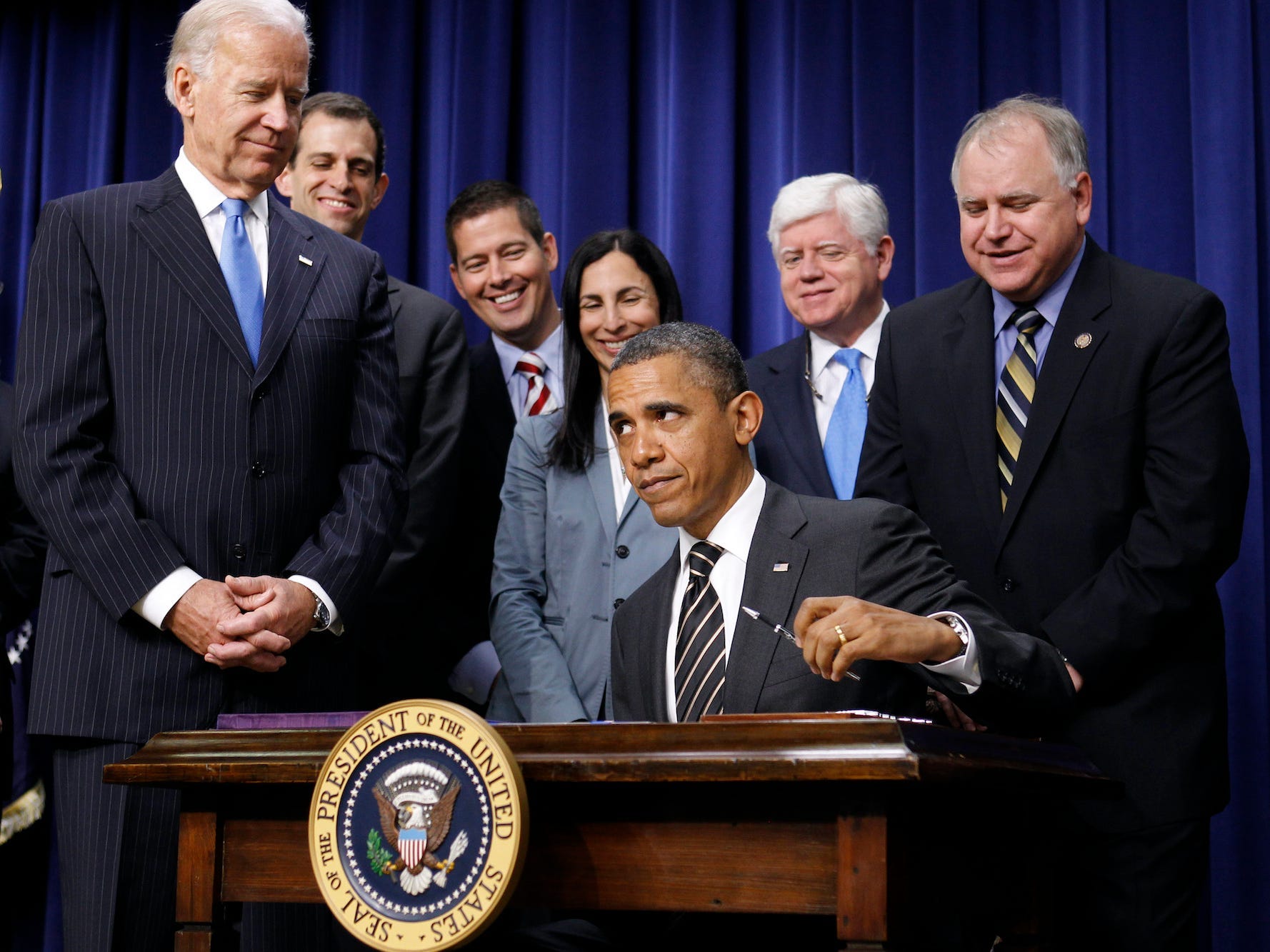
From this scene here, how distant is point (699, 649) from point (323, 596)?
0.61 meters

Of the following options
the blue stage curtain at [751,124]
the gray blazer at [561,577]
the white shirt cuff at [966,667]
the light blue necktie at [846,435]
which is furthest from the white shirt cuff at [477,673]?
the white shirt cuff at [966,667]

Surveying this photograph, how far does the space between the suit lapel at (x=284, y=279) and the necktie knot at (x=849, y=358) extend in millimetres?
1345

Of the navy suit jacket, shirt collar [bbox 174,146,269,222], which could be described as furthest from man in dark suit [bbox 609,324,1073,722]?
shirt collar [bbox 174,146,269,222]

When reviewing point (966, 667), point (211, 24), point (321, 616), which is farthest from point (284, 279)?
point (966, 667)

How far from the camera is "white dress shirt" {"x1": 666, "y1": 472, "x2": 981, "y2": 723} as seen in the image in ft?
7.06

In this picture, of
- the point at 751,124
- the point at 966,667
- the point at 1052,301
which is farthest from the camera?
the point at 751,124

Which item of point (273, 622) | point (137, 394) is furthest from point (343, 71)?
point (273, 622)

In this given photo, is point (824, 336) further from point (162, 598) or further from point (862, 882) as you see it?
point (862, 882)

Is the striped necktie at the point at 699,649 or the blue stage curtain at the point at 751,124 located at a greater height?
the blue stage curtain at the point at 751,124

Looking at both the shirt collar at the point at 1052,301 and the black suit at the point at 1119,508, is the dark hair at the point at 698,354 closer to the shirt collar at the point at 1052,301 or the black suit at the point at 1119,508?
the black suit at the point at 1119,508

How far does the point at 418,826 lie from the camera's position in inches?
→ 58.0

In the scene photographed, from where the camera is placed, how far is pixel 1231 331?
137 inches

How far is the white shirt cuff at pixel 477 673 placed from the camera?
3.29 m

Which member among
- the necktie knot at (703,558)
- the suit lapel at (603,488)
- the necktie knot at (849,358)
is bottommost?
the necktie knot at (703,558)
